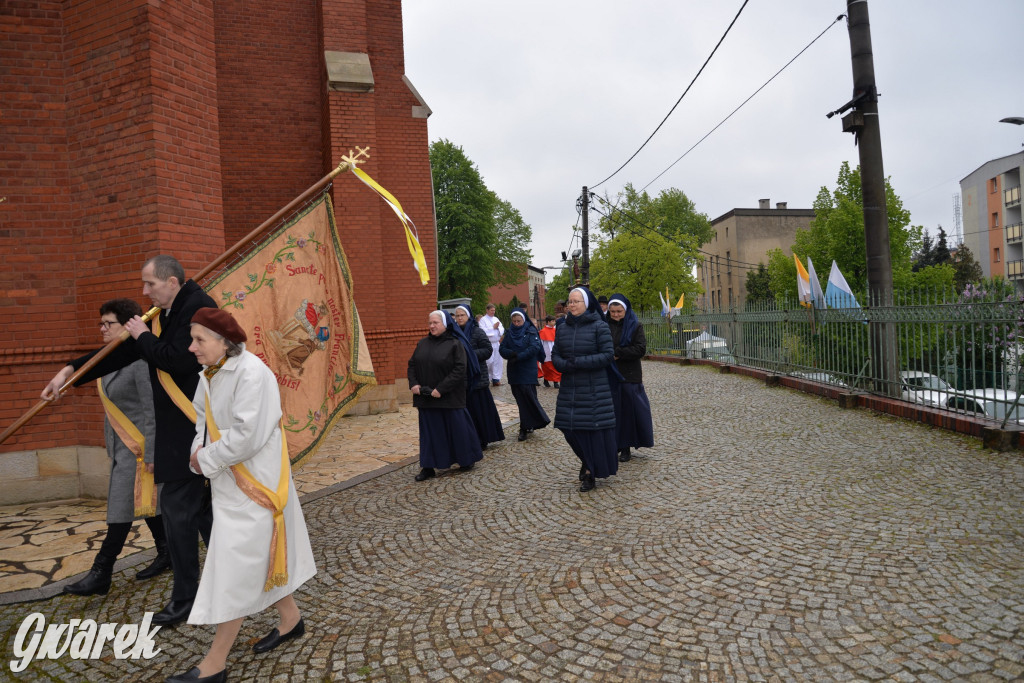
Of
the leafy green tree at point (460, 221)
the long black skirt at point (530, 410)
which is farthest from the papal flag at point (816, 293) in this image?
the leafy green tree at point (460, 221)

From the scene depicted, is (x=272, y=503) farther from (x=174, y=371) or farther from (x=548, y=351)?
(x=548, y=351)

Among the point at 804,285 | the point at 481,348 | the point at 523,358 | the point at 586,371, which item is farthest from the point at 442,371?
the point at 804,285

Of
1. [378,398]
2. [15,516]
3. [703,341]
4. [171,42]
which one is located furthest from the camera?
[703,341]

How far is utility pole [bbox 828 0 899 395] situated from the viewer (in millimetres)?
10250

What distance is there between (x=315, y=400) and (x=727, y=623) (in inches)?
124

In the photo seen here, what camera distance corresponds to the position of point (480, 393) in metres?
8.36

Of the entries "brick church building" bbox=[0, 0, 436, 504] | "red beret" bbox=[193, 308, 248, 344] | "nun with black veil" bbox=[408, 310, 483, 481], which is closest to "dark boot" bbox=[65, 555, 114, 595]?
"red beret" bbox=[193, 308, 248, 344]

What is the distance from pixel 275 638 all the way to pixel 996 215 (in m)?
59.1

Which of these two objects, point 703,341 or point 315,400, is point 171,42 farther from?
point 703,341

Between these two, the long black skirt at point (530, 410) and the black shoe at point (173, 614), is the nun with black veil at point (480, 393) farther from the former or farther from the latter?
the black shoe at point (173, 614)

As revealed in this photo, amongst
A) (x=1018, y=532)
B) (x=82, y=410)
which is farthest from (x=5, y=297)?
(x=1018, y=532)

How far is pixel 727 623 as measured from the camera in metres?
3.32

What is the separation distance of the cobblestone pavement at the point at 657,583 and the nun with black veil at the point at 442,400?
1.46 ft

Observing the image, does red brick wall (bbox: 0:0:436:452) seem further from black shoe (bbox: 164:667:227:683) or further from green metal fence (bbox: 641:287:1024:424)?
green metal fence (bbox: 641:287:1024:424)
